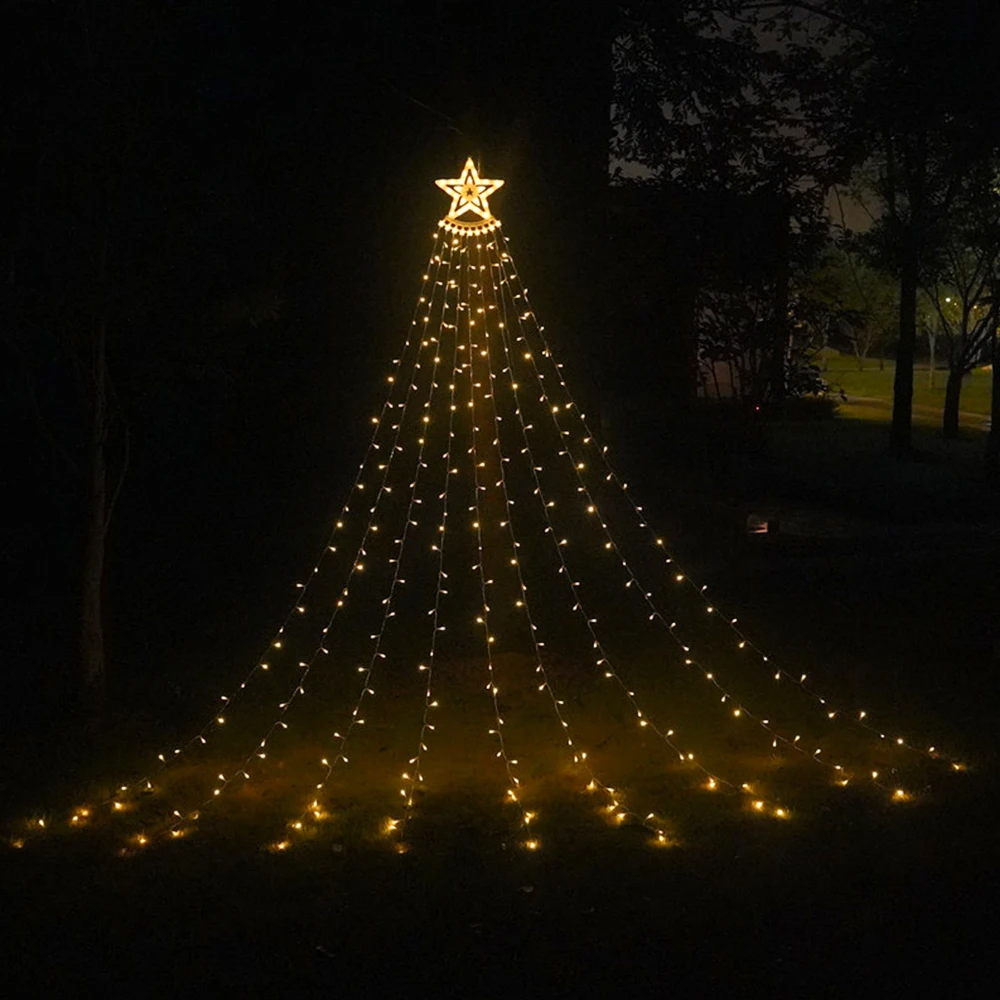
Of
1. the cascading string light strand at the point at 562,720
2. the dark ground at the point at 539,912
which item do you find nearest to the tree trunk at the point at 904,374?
the cascading string light strand at the point at 562,720

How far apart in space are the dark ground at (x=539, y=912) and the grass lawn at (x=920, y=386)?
26161 mm

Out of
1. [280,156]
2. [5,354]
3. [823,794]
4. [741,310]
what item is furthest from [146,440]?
[823,794]

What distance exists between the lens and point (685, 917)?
4852 mm

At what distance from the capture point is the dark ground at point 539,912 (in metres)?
4.39

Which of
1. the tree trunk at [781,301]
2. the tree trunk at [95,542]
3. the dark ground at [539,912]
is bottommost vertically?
the dark ground at [539,912]

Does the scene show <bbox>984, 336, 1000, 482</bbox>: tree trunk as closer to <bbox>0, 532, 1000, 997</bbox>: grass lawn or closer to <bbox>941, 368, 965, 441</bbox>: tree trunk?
<bbox>941, 368, 965, 441</bbox>: tree trunk

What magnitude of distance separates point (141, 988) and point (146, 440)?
753cm

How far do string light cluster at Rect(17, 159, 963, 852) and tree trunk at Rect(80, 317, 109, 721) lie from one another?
0.71 metres

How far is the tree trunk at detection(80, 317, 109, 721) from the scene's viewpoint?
22.9 ft

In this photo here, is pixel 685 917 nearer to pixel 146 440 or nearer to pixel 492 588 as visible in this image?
pixel 492 588

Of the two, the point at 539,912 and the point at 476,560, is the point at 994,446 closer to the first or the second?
the point at 476,560

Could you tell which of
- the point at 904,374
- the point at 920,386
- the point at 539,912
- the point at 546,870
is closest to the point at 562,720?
the point at 546,870

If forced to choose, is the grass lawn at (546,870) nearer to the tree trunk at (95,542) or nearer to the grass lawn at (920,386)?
the tree trunk at (95,542)

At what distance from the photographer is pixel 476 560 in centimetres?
977
